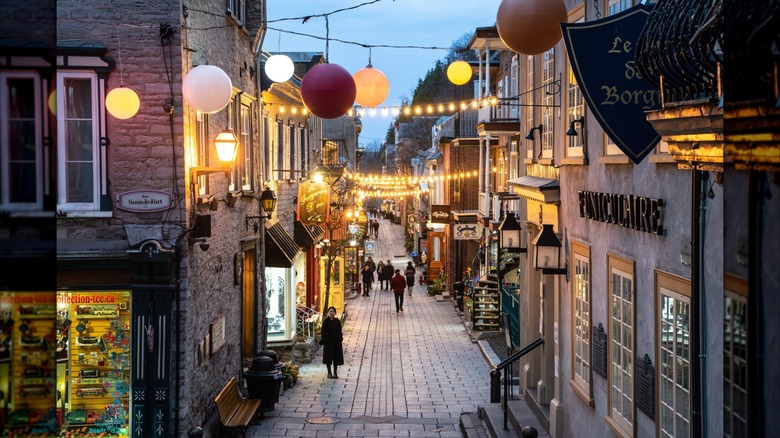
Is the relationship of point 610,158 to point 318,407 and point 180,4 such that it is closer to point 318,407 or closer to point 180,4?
point 180,4

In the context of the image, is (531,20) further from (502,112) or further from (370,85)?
(502,112)

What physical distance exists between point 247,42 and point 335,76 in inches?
296

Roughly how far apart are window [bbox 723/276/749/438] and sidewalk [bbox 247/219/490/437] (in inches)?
479

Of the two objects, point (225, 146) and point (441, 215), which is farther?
point (441, 215)

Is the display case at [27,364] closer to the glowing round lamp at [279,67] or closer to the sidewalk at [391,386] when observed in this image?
the sidewalk at [391,386]

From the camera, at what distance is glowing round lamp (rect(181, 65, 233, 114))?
1128 cm

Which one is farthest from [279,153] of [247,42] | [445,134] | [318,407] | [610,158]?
[445,134]

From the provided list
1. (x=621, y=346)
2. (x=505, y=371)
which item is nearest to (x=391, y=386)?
(x=505, y=371)

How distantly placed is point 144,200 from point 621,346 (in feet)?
21.4

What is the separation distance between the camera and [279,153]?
76.4 feet

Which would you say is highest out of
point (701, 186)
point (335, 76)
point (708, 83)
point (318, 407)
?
point (335, 76)

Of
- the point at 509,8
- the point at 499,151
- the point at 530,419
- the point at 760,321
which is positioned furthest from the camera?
the point at 499,151

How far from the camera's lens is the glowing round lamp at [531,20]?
8.30 meters

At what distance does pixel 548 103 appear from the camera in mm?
14062
